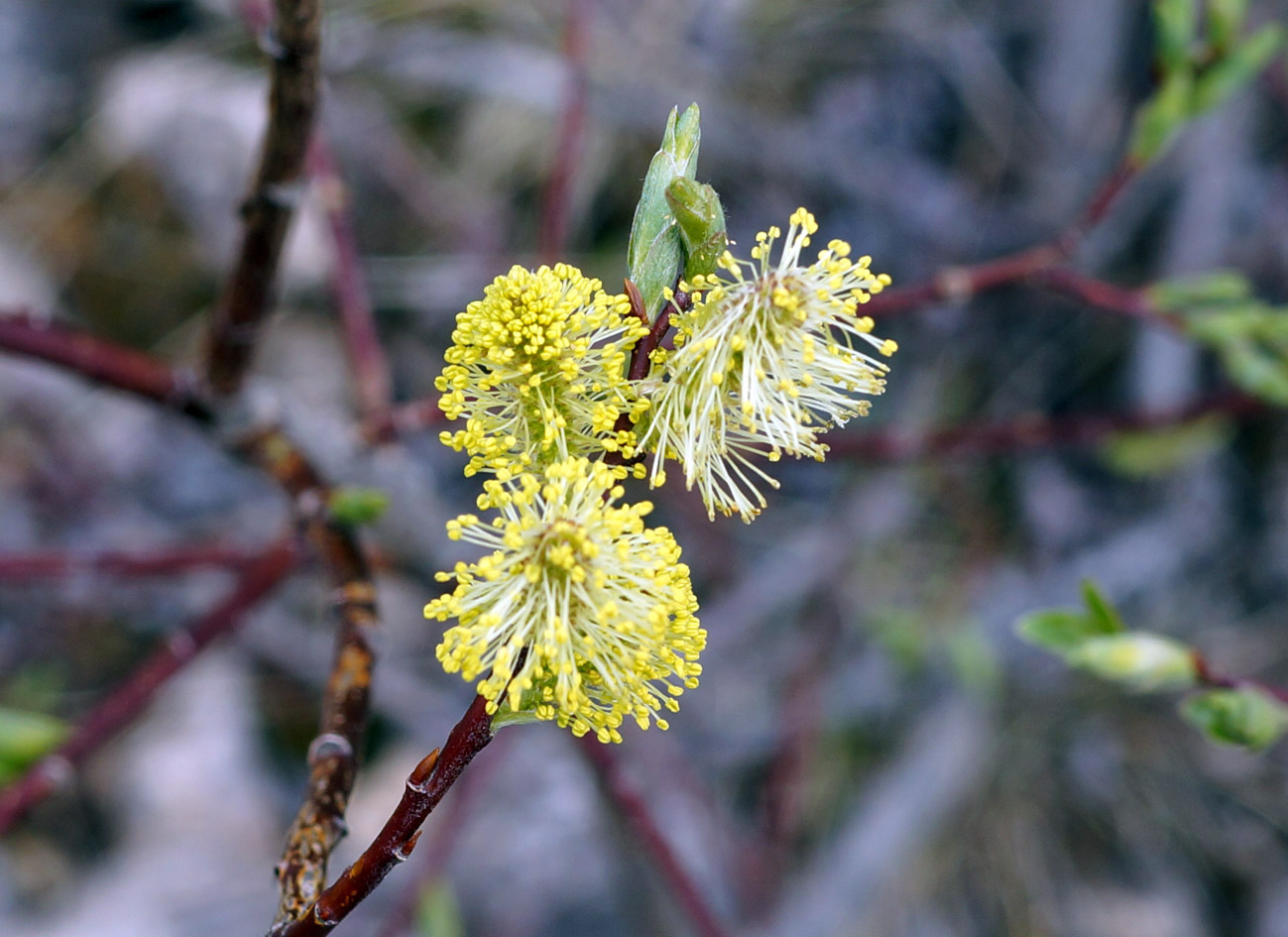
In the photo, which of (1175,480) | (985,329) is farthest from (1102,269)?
(1175,480)

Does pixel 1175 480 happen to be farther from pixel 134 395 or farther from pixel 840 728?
pixel 134 395

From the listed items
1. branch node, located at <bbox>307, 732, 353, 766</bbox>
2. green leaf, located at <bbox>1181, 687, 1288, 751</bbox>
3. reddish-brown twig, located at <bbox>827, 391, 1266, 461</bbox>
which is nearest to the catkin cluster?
branch node, located at <bbox>307, 732, 353, 766</bbox>

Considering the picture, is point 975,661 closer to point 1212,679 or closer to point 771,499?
point 771,499

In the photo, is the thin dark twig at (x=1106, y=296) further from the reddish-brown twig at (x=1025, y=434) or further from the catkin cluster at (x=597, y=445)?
the catkin cluster at (x=597, y=445)

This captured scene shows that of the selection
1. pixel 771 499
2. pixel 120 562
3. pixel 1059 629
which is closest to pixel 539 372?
pixel 1059 629

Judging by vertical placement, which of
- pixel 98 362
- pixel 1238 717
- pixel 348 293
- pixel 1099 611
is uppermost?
pixel 348 293

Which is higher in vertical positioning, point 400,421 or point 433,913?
point 400,421

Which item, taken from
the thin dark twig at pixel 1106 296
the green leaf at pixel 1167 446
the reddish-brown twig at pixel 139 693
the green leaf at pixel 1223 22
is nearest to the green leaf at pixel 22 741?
the reddish-brown twig at pixel 139 693
